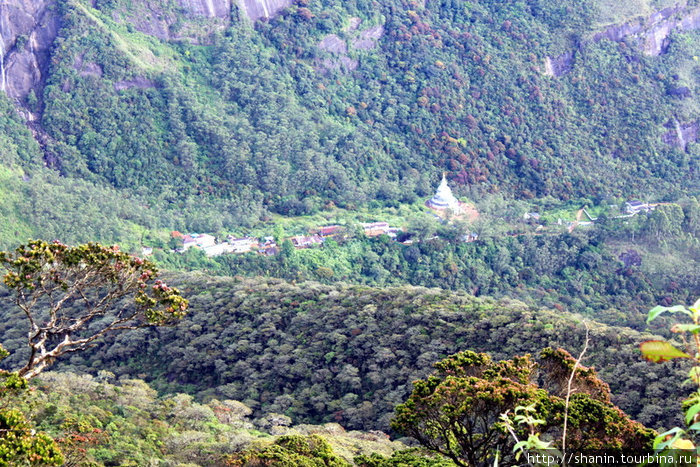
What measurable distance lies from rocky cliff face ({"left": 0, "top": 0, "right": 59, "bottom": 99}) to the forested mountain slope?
0.15 m

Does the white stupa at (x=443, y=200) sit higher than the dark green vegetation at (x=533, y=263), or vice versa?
the white stupa at (x=443, y=200)

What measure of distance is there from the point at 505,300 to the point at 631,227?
20476 millimetres

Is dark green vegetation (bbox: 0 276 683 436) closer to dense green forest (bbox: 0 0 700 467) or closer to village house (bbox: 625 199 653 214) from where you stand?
dense green forest (bbox: 0 0 700 467)

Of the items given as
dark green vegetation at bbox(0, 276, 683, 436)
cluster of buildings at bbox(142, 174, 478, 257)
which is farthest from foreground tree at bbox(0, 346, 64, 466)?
cluster of buildings at bbox(142, 174, 478, 257)

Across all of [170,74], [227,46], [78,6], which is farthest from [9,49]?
[227,46]

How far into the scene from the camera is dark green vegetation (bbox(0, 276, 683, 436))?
30.9m

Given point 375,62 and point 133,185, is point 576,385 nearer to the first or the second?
point 133,185

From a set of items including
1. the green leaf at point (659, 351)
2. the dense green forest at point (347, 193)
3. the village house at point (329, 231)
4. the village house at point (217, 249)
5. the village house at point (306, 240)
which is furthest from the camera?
the village house at point (329, 231)

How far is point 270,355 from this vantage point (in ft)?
115

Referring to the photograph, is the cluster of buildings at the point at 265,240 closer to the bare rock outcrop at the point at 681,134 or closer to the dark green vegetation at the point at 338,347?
the dark green vegetation at the point at 338,347

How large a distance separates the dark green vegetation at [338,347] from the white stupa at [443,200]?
23.3 m

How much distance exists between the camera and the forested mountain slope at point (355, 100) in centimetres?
6259

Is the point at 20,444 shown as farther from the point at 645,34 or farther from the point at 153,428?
the point at 645,34

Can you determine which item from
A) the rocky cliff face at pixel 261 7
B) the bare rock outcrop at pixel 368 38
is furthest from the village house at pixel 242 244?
the bare rock outcrop at pixel 368 38
